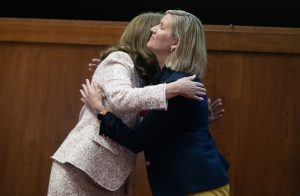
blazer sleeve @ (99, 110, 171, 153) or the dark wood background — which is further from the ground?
the dark wood background

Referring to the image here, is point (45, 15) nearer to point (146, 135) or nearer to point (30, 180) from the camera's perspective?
point (30, 180)

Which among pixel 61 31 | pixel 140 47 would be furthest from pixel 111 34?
pixel 140 47

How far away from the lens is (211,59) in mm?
2525

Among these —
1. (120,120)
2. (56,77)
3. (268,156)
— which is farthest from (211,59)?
(120,120)

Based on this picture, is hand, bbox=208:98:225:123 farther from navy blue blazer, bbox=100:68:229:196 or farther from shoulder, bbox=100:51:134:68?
shoulder, bbox=100:51:134:68

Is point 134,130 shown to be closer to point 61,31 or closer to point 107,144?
point 107,144

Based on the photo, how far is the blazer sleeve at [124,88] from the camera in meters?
1.47

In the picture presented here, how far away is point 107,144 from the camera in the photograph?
158 cm

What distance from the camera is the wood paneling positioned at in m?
2.47

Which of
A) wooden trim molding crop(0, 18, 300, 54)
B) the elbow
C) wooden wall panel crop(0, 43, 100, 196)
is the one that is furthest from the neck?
wooden wall panel crop(0, 43, 100, 196)

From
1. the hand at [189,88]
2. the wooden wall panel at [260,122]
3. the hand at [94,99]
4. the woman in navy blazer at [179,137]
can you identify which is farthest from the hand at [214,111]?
the wooden wall panel at [260,122]

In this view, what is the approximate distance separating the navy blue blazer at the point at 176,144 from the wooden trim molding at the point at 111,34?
3.38 ft

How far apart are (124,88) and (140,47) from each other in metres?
0.28

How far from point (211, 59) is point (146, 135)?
3.72 ft
